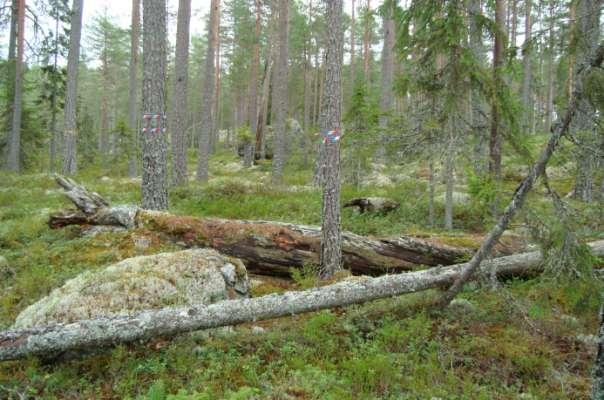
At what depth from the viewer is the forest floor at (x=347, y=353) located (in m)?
3.87

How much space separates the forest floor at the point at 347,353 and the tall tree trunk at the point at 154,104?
2.18m

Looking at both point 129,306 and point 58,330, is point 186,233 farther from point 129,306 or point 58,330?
point 58,330

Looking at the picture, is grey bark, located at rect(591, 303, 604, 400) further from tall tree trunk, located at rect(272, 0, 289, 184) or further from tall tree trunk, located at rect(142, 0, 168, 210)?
tall tree trunk, located at rect(272, 0, 289, 184)

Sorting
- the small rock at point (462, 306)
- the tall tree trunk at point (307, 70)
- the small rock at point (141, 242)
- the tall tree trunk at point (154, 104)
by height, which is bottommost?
the small rock at point (462, 306)

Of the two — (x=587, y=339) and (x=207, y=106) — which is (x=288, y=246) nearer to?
(x=587, y=339)

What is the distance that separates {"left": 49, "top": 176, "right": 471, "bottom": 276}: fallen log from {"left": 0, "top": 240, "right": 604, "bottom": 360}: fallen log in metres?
1.51

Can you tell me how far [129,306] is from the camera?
15.8 feet

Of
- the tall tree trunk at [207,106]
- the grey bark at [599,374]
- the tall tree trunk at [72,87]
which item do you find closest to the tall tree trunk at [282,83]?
the tall tree trunk at [207,106]

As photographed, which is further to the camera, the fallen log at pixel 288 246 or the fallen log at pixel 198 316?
the fallen log at pixel 288 246

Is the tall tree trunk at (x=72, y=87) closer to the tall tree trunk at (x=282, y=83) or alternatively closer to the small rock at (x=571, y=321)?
the tall tree trunk at (x=282, y=83)

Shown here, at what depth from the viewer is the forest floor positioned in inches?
152

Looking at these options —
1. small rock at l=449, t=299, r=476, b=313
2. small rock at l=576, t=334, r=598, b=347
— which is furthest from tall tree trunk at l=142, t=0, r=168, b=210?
small rock at l=576, t=334, r=598, b=347

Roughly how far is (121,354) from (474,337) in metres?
3.83

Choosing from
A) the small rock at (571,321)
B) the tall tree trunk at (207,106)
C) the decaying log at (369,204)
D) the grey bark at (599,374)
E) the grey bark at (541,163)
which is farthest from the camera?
the tall tree trunk at (207,106)
